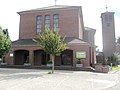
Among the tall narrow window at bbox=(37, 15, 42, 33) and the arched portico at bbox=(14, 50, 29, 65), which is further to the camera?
the tall narrow window at bbox=(37, 15, 42, 33)

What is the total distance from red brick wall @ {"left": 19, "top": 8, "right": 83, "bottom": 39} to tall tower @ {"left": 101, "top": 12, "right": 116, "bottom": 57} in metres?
19.8

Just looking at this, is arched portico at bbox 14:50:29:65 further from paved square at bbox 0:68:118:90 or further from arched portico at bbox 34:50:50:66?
paved square at bbox 0:68:118:90

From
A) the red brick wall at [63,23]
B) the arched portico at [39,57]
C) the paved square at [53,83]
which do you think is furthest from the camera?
the red brick wall at [63,23]

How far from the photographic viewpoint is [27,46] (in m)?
31.9

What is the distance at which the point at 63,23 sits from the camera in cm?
3503

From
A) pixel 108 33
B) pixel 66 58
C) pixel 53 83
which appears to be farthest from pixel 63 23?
pixel 108 33

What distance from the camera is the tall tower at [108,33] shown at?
5250 cm

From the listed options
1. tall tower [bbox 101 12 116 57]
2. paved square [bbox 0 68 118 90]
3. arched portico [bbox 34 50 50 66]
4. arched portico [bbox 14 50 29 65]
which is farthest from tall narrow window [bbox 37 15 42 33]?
tall tower [bbox 101 12 116 57]

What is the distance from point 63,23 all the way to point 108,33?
72.4 ft

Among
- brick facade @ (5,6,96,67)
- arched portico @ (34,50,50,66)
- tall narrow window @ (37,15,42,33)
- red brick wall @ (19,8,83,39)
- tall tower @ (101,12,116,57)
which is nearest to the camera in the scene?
brick facade @ (5,6,96,67)

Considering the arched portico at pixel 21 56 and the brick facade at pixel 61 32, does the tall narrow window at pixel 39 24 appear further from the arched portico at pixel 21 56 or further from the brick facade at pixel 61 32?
the arched portico at pixel 21 56

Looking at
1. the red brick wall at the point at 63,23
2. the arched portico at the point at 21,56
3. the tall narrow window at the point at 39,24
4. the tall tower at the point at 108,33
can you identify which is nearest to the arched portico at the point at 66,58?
the red brick wall at the point at 63,23

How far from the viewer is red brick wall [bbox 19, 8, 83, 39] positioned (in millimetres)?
34375

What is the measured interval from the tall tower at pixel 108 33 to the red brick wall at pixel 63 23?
1976cm
